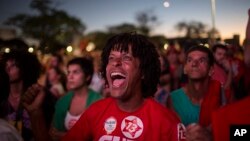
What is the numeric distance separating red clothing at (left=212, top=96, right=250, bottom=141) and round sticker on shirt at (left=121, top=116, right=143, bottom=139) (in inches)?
38.1

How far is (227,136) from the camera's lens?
1579 millimetres

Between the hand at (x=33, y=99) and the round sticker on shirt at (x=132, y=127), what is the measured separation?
2.19 ft

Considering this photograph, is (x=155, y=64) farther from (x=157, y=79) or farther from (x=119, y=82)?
(x=119, y=82)

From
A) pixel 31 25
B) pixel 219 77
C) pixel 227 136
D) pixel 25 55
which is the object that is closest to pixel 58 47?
pixel 219 77

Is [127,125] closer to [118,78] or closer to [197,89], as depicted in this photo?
[118,78]

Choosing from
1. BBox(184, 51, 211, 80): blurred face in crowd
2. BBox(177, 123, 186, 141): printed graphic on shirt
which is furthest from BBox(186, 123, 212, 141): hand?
BBox(184, 51, 211, 80): blurred face in crowd

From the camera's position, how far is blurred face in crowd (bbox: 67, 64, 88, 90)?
4777 millimetres

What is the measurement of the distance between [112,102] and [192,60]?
196 centimetres

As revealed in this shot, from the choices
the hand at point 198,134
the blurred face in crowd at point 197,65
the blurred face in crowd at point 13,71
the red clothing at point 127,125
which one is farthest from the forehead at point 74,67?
the hand at point 198,134

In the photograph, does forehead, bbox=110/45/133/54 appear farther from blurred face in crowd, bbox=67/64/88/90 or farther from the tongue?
blurred face in crowd, bbox=67/64/88/90

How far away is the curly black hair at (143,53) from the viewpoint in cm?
281

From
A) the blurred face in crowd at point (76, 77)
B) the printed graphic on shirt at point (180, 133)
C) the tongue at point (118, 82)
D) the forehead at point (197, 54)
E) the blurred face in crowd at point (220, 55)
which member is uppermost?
the blurred face in crowd at point (220, 55)

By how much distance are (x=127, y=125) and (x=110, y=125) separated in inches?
4.9

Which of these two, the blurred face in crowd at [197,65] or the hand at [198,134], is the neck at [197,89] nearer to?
the blurred face in crowd at [197,65]
